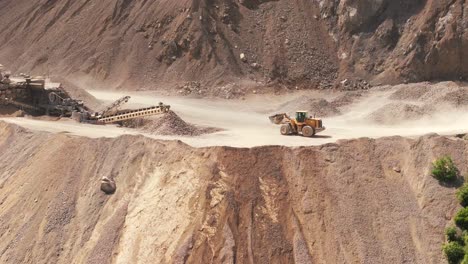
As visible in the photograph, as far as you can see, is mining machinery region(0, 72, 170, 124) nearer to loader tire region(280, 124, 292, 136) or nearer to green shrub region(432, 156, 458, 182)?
loader tire region(280, 124, 292, 136)

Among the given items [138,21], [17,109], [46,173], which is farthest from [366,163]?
[138,21]

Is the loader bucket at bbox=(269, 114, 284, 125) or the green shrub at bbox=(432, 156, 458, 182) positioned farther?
the loader bucket at bbox=(269, 114, 284, 125)

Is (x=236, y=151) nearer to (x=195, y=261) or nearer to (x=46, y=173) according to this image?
(x=195, y=261)

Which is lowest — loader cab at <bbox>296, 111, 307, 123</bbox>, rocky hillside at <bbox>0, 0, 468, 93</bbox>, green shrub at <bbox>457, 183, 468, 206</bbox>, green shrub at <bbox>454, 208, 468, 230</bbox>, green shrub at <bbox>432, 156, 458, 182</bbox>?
green shrub at <bbox>454, 208, 468, 230</bbox>

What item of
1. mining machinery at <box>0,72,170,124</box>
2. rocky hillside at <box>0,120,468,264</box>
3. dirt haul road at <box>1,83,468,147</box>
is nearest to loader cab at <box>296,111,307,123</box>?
dirt haul road at <box>1,83,468,147</box>

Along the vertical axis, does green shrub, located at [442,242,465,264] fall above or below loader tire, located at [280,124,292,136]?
below

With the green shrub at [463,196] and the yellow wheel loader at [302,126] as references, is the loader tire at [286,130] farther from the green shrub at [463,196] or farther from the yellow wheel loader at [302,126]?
the green shrub at [463,196]

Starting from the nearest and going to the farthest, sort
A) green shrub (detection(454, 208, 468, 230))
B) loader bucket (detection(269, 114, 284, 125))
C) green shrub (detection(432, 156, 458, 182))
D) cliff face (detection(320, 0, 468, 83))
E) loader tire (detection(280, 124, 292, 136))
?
green shrub (detection(454, 208, 468, 230)) < green shrub (detection(432, 156, 458, 182)) < loader tire (detection(280, 124, 292, 136)) < loader bucket (detection(269, 114, 284, 125)) < cliff face (detection(320, 0, 468, 83))

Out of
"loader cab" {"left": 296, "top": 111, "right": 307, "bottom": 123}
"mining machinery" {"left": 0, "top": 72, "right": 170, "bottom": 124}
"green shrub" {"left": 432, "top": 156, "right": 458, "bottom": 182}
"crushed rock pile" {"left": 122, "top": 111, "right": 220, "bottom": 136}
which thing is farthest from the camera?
"mining machinery" {"left": 0, "top": 72, "right": 170, "bottom": 124}
